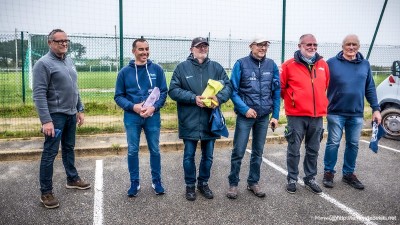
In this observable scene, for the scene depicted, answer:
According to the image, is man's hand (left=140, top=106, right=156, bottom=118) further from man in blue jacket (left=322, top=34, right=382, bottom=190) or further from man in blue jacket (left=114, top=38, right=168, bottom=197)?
→ man in blue jacket (left=322, top=34, right=382, bottom=190)

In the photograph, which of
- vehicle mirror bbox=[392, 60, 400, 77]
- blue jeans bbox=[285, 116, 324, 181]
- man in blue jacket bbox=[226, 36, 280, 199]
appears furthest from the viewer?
vehicle mirror bbox=[392, 60, 400, 77]

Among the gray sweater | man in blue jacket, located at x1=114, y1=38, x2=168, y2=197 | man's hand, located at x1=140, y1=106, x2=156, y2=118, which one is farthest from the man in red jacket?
the gray sweater

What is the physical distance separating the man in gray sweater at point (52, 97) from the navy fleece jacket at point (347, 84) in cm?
339

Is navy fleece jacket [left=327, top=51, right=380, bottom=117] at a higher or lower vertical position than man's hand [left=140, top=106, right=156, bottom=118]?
higher

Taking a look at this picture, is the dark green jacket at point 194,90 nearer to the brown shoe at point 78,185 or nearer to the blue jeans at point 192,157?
the blue jeans at point 192,157

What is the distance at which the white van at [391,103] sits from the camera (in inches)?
289

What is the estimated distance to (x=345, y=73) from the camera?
15.3 feet

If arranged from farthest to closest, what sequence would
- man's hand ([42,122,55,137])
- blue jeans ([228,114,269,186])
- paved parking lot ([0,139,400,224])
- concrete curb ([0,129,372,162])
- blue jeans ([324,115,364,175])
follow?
concrete curb ([0,129,372,162]) < blue jeans ([324,115,364,175]) < blue jeans ([228,114,269,186]) < man's hand ([42,122,55,137]) < paved parking lot ([0,139,400,224])

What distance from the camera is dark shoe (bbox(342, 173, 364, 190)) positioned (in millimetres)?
4719

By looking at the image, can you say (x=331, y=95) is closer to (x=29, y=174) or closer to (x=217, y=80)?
(x=217, y=80)

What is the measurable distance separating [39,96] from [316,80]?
329 cm

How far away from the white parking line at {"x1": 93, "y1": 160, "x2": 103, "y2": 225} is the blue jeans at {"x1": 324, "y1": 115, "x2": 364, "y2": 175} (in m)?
3.08

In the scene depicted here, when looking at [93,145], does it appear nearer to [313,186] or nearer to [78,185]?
[78,185]

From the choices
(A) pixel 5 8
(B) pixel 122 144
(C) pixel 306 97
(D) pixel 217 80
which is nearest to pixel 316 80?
(C) pixel 306 97
